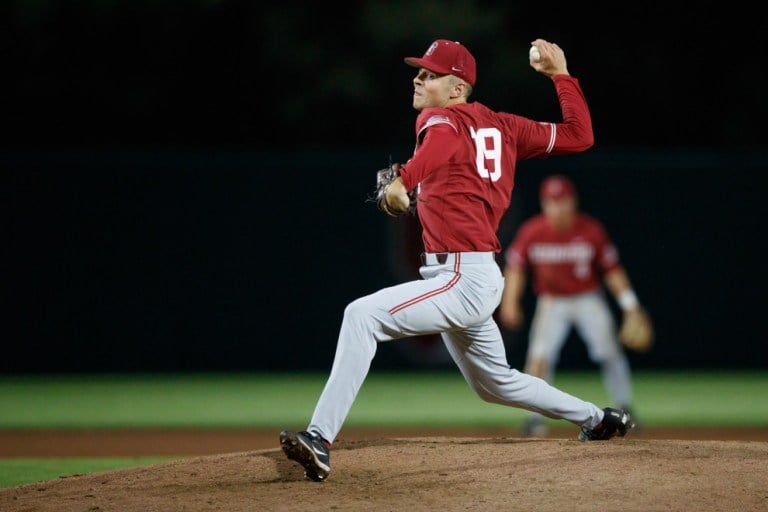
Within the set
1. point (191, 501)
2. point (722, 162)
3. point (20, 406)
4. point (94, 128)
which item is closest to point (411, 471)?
point (191, 501)

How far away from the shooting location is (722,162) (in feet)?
45.9

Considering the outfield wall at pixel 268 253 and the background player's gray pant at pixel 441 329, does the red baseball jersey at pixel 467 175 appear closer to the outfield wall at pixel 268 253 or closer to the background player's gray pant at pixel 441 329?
the background player's gray pant at pixel 441 329

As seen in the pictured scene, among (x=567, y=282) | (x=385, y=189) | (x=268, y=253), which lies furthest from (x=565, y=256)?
(x=385, y=189)

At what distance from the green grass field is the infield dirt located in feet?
7.17

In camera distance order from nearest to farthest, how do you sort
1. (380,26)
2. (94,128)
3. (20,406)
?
(20,406) → (94,128) → (380,26)

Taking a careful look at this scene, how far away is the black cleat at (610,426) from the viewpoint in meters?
5.95

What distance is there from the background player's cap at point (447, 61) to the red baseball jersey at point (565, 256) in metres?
4.89

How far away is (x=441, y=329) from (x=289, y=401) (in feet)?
22.3

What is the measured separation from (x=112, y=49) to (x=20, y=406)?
32.9ft

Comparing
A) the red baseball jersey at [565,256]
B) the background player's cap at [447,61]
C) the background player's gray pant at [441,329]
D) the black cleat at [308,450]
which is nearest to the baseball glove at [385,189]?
the background player's gray pant at [441,329]

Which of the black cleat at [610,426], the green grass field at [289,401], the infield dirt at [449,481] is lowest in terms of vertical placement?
the green grass field at [289,401]

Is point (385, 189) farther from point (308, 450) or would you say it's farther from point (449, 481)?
point (449, 481)

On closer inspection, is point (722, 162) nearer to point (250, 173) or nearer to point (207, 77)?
point (250, 173)

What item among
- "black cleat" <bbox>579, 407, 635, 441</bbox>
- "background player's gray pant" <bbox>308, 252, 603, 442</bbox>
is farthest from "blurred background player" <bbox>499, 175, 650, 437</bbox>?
"background player's gray pant" <bbox>308, 252, 603, 442</bbox>
